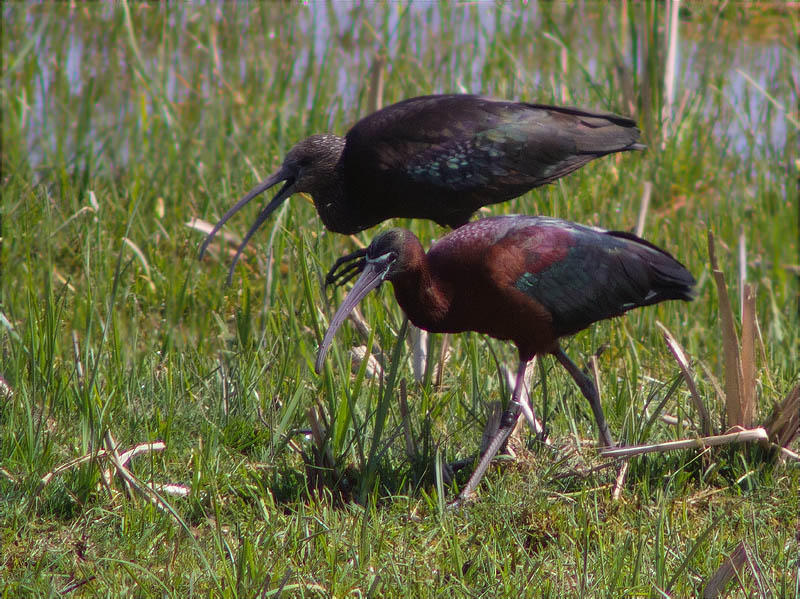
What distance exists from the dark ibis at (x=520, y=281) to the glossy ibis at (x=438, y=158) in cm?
90

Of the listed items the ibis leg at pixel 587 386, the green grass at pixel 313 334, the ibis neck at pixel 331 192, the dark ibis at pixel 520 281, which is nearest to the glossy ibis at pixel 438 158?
the ibis neck at pixel 331 192

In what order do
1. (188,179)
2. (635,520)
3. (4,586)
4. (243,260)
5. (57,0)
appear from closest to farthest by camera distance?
(4,586) → (635,520) → (243,260) → (188,179) → (57,0)

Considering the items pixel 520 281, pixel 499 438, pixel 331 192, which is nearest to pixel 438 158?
pixel 331 192

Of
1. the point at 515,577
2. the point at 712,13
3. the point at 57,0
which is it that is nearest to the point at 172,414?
the point at 515,577

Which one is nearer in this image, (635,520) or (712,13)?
(635,520)

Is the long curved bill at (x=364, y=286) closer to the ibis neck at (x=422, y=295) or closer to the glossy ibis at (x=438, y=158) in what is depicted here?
the ibis neck at (x=422, y=295)

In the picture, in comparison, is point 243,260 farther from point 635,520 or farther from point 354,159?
point 635,520

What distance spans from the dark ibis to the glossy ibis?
904 millimetres

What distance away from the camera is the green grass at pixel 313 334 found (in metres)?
2.89

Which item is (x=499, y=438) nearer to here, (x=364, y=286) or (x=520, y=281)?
(x=520, y=281)

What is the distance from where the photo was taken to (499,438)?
11.0 feet

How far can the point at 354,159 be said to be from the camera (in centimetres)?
450

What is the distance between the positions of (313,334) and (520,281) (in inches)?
45.2

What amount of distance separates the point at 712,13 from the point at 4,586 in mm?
6549
